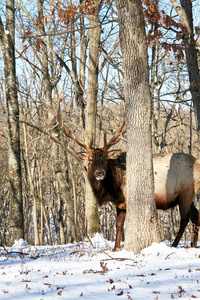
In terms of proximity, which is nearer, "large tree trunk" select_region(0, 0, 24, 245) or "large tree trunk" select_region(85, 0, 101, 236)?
"large tree trunk" select_region(85, 0, 101, 236)

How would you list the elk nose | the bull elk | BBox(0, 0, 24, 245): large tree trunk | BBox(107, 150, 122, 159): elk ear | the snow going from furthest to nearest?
BBox(0, 0, 24, 245): large tree trunk, BBox(107, 150, 122, 159): elk ear, the bull elk, the elk nose, the snow

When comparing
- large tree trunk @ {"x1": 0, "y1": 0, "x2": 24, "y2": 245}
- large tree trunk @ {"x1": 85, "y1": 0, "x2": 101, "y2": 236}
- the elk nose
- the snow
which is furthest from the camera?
large tree trunk @ {"x1": 0, "y1": 0, "x2": 24, "y2": 245}

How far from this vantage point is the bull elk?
8453mm

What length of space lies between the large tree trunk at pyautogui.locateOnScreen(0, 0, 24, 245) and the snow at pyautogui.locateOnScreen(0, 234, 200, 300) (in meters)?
5.46

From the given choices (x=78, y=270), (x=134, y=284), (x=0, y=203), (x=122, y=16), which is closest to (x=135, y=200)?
(x=78, y=270)

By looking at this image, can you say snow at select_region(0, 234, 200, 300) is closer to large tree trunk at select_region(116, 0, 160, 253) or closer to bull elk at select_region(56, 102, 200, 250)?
large tree trunk at select_region(116, 0, 160, 253)

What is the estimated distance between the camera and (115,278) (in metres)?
4.52

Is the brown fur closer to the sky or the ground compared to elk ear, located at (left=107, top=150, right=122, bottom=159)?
closer to the ground

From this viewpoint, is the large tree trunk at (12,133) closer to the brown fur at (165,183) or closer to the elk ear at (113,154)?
the brown fur at (165,183)

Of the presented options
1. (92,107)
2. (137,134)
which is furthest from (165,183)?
(92,107)

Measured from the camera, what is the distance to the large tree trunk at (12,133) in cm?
1184

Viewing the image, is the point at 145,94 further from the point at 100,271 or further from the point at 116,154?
the point at 100,271

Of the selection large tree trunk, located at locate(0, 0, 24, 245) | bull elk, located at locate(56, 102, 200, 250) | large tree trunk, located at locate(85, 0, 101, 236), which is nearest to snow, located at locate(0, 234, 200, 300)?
bull elk, located at locate(56, 102, 200, 250)

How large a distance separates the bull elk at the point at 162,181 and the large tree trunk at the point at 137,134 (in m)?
1.79
